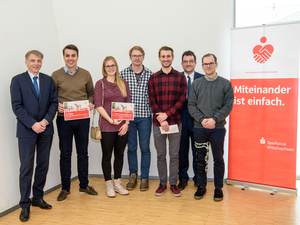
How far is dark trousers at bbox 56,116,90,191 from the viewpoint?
303 cm

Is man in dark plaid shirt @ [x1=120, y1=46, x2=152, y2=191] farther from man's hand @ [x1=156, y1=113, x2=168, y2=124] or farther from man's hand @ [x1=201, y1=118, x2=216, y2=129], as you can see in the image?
man's hand @ [x1=201, y1=118, x2=216, y2=129]

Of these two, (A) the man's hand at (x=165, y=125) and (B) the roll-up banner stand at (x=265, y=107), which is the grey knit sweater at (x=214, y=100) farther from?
(B) the roll-up banner stand at (x=265, y=107)

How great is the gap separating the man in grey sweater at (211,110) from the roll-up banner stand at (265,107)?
0.56 meters

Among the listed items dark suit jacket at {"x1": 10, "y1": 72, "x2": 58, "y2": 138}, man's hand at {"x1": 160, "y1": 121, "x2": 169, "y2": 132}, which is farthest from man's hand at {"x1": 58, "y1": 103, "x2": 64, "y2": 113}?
man's hand at {"x1": 160, "y1": 121, "x2": 169, "y2": 132}

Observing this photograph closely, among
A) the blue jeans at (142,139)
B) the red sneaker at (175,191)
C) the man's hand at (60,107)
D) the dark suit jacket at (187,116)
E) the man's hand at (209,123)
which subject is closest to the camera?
the man's hand at (209,123)

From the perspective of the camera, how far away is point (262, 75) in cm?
324

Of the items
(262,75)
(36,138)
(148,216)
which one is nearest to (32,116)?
(36,138)

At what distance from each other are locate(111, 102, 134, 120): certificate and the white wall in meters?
1.00

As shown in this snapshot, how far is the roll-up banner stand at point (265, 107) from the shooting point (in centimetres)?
312

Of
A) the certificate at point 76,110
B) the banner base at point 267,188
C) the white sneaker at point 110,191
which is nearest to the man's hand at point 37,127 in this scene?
the certificate at point 76,110

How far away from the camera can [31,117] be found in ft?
8.64

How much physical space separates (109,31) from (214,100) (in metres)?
2.05

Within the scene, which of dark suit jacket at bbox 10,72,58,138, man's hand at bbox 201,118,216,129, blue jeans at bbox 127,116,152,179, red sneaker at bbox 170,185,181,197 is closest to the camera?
dark suit jacket at bbox 10,72,58,138

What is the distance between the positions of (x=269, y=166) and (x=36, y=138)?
2.90 m
